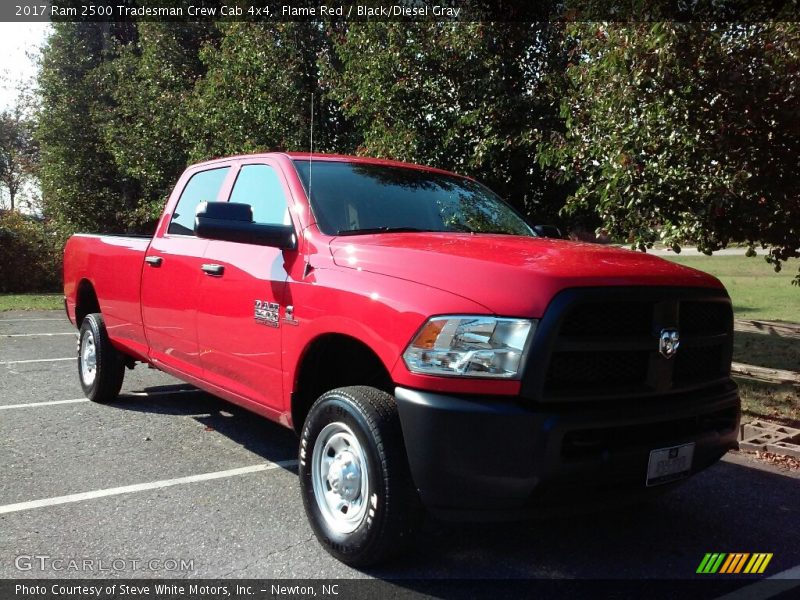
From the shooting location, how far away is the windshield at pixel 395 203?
421cm

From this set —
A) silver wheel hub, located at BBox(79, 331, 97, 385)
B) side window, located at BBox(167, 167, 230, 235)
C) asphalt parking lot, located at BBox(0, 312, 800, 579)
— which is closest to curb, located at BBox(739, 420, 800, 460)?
asphalt parking lot, located at BBox(0, 312, 800, 579)

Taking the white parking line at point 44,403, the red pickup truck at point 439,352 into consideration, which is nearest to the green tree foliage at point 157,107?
the white parking line at point 44,403

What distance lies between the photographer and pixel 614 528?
403 cm

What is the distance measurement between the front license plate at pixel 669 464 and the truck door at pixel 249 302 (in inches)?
75.6

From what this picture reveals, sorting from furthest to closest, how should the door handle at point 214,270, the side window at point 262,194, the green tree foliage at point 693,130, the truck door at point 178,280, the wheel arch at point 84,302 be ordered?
the wheel arch at point 84,302
the green tree foliage at point 693,130
the truck door at point 178,280
the door handle at point 214,270
the side window at point 262,194

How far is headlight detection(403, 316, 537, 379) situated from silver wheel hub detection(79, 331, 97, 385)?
446 centimetres

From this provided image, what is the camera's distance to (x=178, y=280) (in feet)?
16.6

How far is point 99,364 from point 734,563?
5113 mm

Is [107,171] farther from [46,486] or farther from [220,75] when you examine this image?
[46,486]

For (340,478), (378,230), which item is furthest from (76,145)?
(340,478)

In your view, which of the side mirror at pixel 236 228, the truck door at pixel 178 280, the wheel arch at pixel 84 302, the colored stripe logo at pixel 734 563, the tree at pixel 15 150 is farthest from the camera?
the tree at pixel 15 150

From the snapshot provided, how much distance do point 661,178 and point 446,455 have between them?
4.41 m

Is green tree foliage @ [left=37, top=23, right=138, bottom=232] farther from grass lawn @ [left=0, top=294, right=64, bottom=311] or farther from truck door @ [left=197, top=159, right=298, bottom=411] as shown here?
truck door @ [left=197, top=159, right=298, bottom=411]

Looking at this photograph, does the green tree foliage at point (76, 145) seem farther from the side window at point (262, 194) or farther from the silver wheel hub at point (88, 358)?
the side window at point (262, 194)
